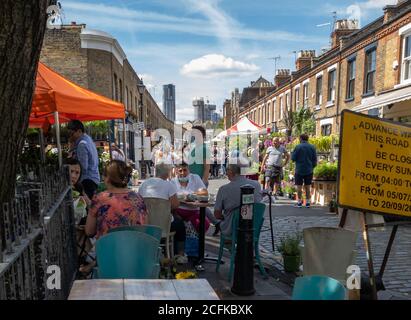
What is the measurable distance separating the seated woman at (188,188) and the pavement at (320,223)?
2.59 ft

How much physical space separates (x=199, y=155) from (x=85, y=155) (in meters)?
2.31

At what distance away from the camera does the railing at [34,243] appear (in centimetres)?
180

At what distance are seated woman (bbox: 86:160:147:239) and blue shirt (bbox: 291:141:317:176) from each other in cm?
Answer: 630

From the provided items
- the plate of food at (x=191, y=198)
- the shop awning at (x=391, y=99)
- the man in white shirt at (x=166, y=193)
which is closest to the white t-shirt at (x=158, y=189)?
the man in white shirt at (x=166, y=193)

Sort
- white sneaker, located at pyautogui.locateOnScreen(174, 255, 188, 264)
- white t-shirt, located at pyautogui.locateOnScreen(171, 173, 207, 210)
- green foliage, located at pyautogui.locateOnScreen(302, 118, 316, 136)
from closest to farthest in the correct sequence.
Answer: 1. white sneaker, located at pyautogui.locateOnScreen(174, 255, 188, 264)
2. white t-shirt, located at pyautogui.locateOnScreen(171, 173, 207, 210)
3. green foliage, located at pyautogui.locateOnScreen(302, 118, 316, 136)

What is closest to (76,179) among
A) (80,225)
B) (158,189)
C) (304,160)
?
(80,225)

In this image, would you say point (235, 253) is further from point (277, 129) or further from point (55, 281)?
point (277, 129)

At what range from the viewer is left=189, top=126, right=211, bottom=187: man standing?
723 cm

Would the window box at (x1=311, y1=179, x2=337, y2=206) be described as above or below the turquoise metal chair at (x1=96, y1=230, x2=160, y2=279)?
below

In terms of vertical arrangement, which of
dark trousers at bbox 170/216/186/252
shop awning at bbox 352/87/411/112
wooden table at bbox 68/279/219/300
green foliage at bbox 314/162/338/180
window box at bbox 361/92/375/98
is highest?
window box at bbox 361/92/375/98

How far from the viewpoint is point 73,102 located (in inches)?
206

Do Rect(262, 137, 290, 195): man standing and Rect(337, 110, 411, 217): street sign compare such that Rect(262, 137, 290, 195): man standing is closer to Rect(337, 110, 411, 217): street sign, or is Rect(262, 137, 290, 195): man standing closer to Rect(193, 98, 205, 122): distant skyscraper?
Rect(337, 110, 411, 217): street sign

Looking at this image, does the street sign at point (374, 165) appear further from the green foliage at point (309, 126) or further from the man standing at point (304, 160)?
the green foliage at point (309, 126)

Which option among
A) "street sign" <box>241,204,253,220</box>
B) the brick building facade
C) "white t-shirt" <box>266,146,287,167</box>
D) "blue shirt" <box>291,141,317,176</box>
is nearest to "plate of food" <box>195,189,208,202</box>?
"street sign" <box>241,204,253,220</box>
